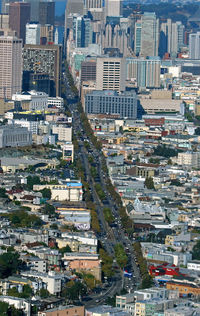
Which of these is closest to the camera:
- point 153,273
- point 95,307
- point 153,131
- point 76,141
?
point 95,307

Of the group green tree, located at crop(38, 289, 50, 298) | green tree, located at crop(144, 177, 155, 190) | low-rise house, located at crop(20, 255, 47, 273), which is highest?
low-rise house, located at crop(20, 255, 47, 273)

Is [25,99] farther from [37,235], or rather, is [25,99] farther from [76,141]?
[37,235]

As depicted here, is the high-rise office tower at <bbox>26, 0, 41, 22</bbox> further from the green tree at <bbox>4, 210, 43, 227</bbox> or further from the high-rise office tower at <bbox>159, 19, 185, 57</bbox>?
the green tree at <bbox>4, 210, 43, 227</bbox>

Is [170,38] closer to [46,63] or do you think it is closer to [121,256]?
[46,63]

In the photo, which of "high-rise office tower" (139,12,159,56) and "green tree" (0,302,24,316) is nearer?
"green tree" (0,302,24,316)

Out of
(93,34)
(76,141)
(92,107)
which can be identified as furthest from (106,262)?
(93,34)

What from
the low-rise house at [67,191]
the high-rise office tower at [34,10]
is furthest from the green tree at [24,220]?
the high-rise office tower at [34,10]

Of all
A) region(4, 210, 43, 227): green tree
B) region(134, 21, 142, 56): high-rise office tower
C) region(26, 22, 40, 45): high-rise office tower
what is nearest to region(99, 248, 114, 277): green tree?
region(4, 210, 43, 227): green tree
